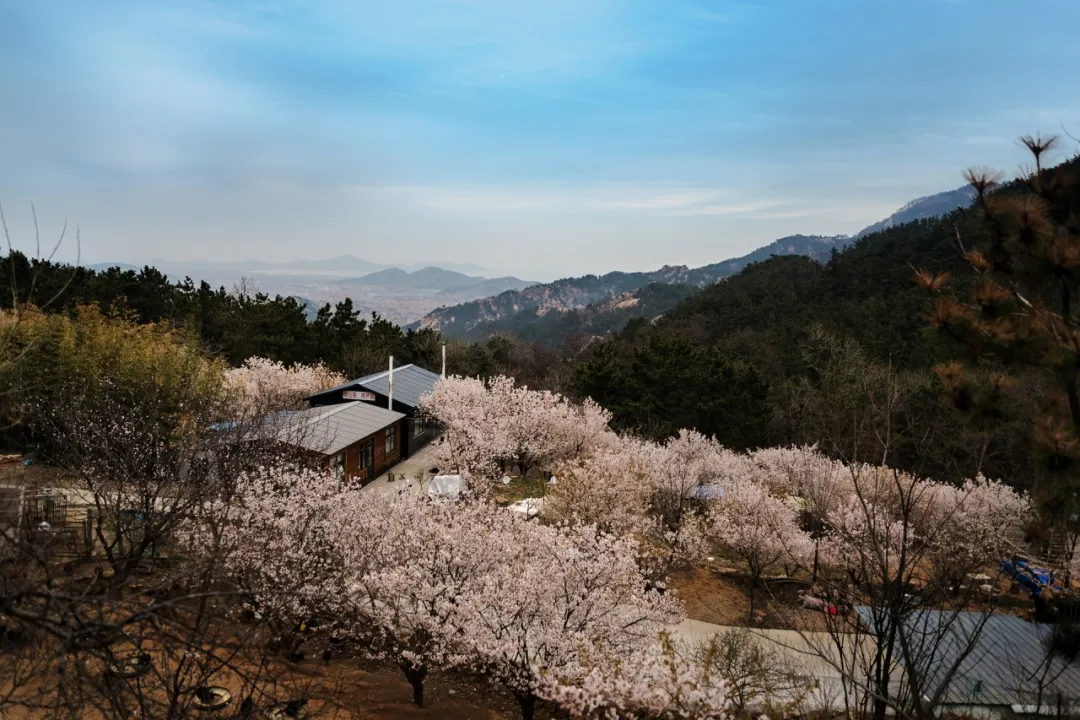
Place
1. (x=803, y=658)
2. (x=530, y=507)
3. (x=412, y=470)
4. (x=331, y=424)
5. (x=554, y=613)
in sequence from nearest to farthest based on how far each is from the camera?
(x=554, y=613) < (x=803, y=658) < (x=530, y=507) < (x=331, y=424) < (x=412, y=470)

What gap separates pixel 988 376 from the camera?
645cm

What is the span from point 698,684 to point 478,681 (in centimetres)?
565

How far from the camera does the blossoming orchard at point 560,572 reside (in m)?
10.2

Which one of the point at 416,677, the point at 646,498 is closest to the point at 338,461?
the point at 646,498

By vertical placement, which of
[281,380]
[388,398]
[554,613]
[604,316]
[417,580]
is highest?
[604,316]

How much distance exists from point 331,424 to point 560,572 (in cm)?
1570

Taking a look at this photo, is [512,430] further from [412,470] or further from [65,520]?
[65,520]

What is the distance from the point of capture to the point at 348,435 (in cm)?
2461

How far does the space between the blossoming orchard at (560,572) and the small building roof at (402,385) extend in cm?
1289

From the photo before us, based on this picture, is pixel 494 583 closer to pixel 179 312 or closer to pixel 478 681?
pixel 478 681


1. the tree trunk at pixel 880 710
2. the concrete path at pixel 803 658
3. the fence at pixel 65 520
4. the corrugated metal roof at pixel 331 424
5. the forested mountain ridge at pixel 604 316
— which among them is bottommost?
the concrete path at pixel 803 658

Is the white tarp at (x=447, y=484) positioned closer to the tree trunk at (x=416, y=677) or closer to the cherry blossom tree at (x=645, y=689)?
the tree trunk at (x=416, y=677)

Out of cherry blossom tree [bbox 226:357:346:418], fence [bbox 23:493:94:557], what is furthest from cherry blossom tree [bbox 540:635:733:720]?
cherry blossom tree [bbox 226:357:346:418]

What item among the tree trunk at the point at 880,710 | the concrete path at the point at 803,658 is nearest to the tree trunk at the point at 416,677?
the concrete path at the point at 803,658
